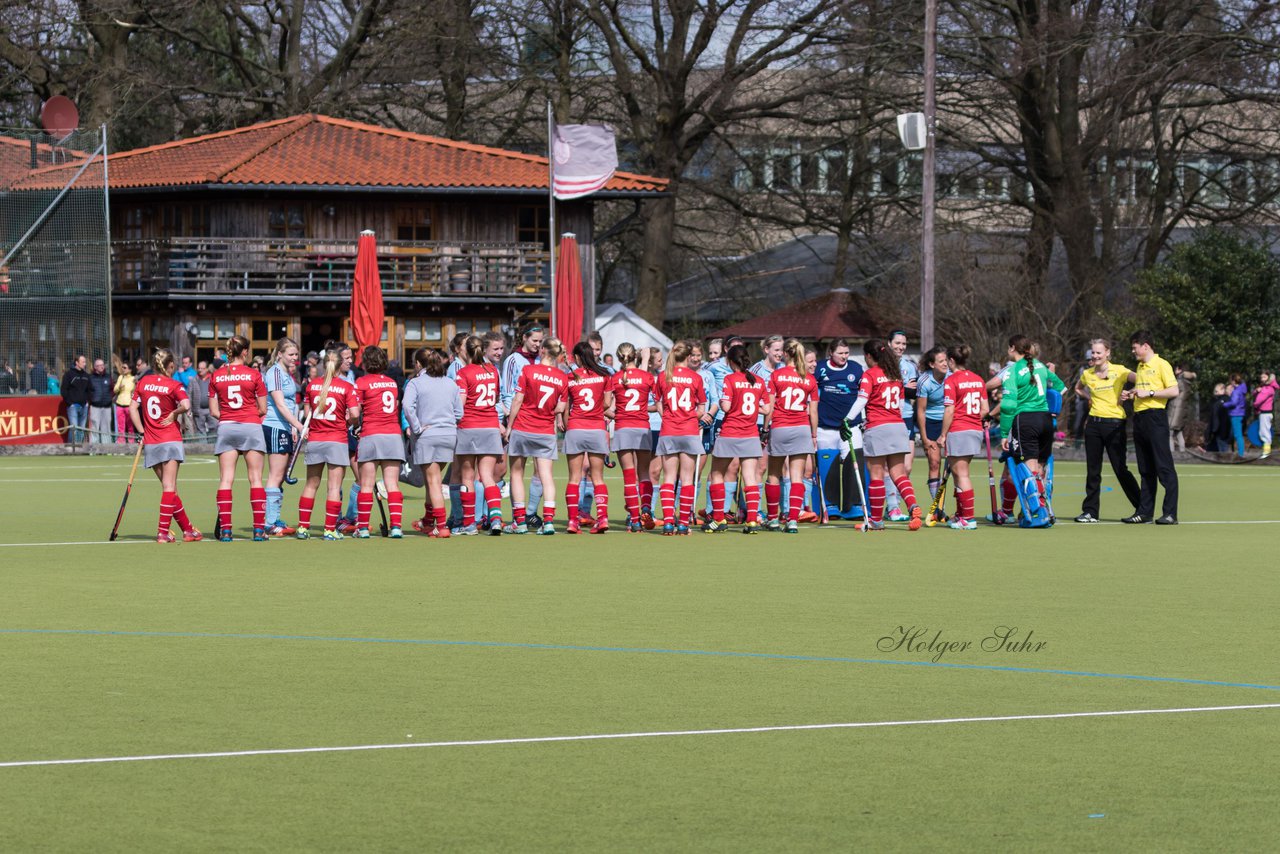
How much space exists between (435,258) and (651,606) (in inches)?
1502

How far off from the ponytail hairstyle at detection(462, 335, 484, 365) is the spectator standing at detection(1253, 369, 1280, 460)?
783 inches

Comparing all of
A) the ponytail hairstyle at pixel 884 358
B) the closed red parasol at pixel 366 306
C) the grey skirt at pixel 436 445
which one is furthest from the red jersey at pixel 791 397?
the closed red parasol at pixel 366 306

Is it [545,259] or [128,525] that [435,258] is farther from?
[128,525]

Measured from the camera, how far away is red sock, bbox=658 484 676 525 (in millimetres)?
18641

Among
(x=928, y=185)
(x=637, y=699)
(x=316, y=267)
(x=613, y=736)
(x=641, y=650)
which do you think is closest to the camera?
(x=613, y=736)

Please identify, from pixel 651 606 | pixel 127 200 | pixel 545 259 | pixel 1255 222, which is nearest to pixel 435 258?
pixel 545 259

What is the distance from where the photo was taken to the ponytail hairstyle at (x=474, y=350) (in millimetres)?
17750

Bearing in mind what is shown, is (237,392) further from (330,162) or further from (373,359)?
(330,162)

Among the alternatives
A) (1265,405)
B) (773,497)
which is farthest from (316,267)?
(773,497)

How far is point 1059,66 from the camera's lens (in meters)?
42.9

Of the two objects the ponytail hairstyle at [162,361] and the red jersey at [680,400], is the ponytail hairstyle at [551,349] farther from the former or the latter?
the ponytail hairstyle at [162,361]

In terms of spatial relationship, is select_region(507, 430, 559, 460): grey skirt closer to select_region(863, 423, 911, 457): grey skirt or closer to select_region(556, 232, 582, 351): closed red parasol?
select_region(863, 423, 911, 457): grey skirt

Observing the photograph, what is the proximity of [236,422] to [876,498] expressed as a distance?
268 inches

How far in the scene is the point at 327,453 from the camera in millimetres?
17484
